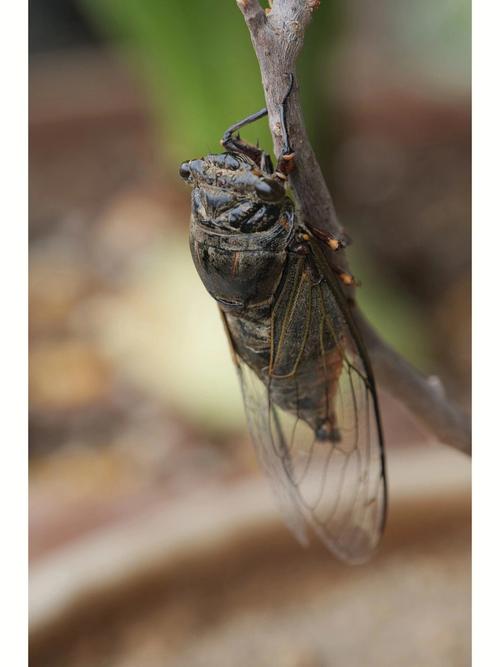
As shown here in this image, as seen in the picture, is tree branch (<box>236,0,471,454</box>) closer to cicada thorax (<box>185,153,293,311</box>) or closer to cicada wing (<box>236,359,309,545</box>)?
cicada thorax (<box>185,153,293,311</box>)

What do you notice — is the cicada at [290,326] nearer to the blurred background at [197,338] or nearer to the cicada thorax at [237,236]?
the cicada thorax at [237,236]

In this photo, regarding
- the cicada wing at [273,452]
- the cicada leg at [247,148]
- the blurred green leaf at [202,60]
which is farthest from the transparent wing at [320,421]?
the blurred green leaf at [202,60]

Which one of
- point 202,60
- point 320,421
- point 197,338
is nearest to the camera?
point 320,421

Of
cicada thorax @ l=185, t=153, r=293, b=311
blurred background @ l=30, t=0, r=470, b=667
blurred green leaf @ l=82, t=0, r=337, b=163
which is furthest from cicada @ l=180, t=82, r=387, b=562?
blurred green leaf @ l=82, t=0, r=337, b=163

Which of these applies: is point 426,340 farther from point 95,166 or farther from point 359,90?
point 95,166

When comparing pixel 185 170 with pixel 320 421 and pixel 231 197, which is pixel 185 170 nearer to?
pixel 231 197

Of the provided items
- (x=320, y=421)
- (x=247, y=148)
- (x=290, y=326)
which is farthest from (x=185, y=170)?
(x=320, y=421)

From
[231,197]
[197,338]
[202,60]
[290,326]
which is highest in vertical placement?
[202,60]
